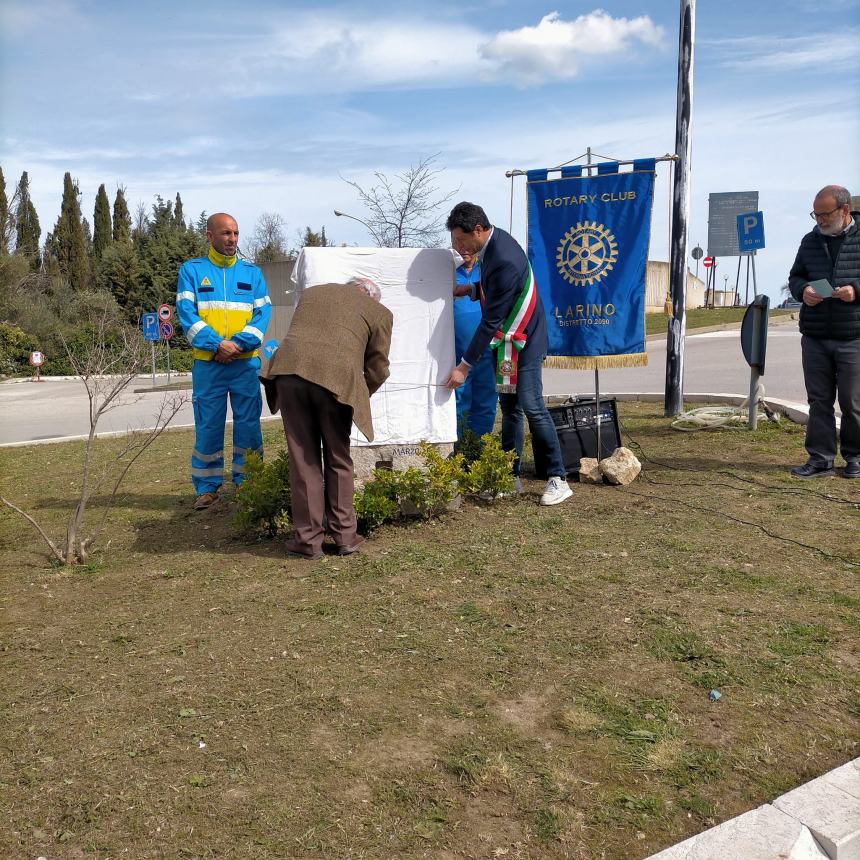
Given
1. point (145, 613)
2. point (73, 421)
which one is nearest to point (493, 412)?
point (145, 613)

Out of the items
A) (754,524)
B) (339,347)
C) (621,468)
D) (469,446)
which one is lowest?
(754,524)

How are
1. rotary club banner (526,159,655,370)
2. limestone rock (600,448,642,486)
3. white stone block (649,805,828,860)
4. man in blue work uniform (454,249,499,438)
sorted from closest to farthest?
white stone block (649,805,828,860)
limestone rock (600,448,642,486)
man in blue work uniform (454,249,499,438)
rotary club banner (526,159,655,370)

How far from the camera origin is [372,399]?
6.30 metres

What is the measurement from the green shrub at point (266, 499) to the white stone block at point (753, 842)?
3562 mm

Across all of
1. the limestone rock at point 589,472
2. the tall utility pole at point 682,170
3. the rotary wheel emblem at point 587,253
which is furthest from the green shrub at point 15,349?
the limestone rock at point 589,472

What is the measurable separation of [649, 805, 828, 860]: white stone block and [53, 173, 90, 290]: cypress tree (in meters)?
47.5

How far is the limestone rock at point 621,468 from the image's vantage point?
23.1ft

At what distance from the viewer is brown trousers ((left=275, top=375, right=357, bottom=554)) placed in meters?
5.12

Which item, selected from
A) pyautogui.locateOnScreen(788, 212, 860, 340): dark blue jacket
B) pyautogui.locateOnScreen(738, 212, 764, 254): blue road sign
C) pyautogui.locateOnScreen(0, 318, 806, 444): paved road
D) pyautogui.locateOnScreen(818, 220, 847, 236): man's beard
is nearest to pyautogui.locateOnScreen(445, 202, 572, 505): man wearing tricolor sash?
pyautogui.locateOnScreen(788, 212, 860, 340): dark blue jacket

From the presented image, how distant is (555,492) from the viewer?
6496mm

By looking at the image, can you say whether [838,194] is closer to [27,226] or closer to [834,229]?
[834,229]

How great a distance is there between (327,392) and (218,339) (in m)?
1.94

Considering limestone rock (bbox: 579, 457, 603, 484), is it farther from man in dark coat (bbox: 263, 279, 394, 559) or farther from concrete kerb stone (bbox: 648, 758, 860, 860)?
concrete kerb stone (bbox: 648, 758, 860, 860)

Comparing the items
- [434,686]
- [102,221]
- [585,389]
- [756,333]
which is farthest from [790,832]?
[102,221]
